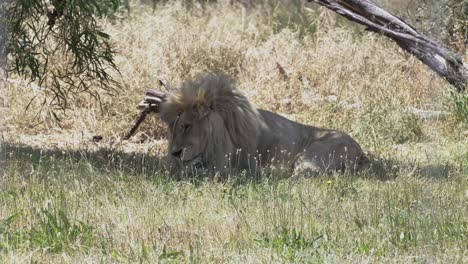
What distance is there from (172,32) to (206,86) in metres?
4.74

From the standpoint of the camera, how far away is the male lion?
766 centimetres

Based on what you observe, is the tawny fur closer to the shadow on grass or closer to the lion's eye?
the lion's eye

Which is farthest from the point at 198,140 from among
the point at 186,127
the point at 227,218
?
the point at 227,218

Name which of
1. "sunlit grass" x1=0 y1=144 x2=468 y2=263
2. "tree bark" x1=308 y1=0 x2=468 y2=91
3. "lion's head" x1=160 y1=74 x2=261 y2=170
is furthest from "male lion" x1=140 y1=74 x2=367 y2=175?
"tree bark" x1=308 y1=0 x2=468 y2=91

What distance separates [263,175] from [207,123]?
0.75 metres


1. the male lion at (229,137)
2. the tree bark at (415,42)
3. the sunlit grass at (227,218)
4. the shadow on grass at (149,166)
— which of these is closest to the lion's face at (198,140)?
the male lion at (229,137)

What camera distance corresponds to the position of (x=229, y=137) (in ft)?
25.6

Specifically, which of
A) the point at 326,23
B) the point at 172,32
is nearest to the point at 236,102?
the point at 172,32

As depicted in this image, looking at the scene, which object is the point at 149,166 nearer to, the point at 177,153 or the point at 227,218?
the point at 177,153

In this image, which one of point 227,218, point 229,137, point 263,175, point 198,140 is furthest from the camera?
point 229,137

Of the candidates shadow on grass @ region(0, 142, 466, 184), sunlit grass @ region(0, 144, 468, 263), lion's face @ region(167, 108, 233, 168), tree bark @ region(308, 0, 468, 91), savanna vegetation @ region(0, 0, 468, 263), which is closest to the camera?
sunlit grass @ region(0, 144, 468, 263)

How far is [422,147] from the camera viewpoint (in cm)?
947

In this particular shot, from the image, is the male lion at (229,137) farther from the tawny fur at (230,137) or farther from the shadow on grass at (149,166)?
the shadow on grass at (149,166)

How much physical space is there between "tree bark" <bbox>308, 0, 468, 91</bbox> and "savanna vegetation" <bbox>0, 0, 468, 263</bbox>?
0.87 feet
